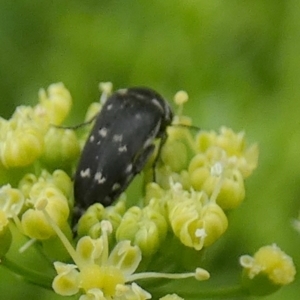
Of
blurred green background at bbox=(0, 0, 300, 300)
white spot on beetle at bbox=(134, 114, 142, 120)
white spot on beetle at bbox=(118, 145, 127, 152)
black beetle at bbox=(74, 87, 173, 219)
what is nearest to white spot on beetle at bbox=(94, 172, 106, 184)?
black beetle at bbox=(74, 87, 173, 219)

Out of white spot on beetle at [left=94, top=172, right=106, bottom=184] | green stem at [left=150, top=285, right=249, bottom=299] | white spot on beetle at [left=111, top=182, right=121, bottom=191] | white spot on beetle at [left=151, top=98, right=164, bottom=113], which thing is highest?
white spot on beetle at [left=151, top=98, right=164, bottom=113]

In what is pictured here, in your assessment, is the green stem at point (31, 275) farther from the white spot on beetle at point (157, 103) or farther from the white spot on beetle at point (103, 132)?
the white spot on beetle at point (157, 103)

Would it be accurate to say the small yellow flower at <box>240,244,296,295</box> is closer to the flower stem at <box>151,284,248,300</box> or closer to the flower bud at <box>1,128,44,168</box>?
the flower stem at <box>151,284,248,300</box>

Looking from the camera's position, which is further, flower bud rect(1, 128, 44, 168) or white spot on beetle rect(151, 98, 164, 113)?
white spot on beetle rect(151, 98, 164, 113)

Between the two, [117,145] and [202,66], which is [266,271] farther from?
[202,66]

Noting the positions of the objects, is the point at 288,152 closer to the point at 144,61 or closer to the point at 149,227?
the point at 144,61

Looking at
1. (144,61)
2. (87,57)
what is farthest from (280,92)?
(87,57)
